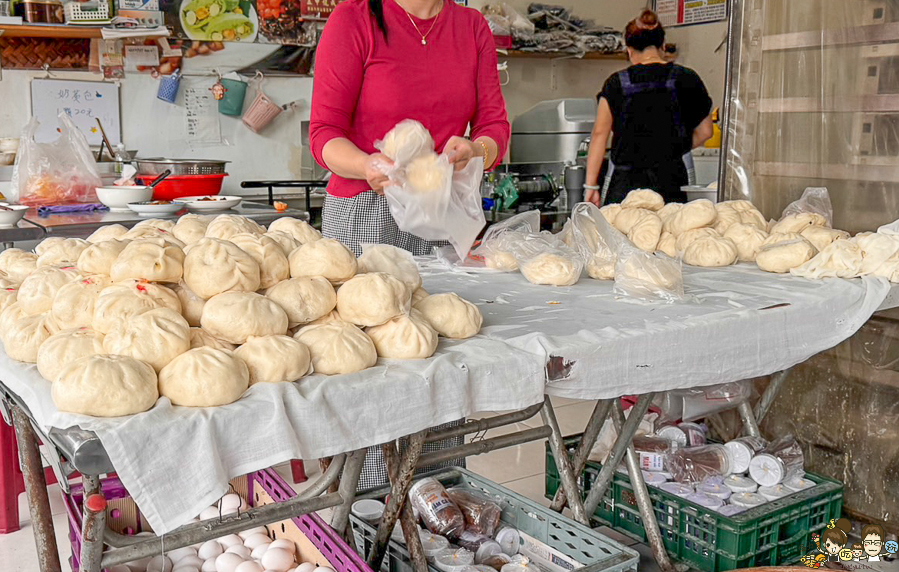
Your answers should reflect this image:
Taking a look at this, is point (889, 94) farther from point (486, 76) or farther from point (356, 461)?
point (356, 461)

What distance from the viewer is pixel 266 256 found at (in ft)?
4.67

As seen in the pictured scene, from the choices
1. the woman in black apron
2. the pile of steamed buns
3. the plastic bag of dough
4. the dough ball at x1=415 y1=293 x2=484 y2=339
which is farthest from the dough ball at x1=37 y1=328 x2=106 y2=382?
the woman in black apron

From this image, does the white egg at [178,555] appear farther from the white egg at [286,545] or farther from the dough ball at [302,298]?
the dough ball at [302,298]

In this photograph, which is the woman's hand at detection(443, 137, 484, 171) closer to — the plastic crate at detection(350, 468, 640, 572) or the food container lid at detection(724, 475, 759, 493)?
the plastic crate at detection(350, 468, 640, 572)

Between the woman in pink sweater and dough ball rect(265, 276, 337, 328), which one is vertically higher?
the woman in pink sweater

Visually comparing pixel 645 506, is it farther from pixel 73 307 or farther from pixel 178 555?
pixel 73 307

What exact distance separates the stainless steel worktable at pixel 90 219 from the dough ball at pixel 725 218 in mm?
1730

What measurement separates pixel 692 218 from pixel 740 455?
2.30 feet

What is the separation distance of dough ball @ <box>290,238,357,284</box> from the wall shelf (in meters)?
3.36

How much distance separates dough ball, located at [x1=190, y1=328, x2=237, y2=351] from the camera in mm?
1269

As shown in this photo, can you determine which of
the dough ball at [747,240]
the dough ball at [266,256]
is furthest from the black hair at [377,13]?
the dough ball at [747,240]

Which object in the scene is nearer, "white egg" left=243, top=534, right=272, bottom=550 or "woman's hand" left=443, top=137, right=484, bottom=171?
"white egg" left=243, top=534, right=272, bottom=550

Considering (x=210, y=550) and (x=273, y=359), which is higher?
(x=273, y=359)

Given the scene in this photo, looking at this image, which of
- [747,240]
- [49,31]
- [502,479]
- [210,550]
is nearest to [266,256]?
[210,550]
